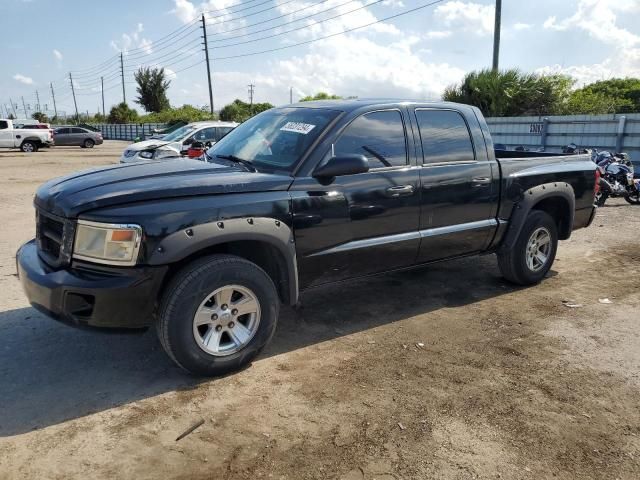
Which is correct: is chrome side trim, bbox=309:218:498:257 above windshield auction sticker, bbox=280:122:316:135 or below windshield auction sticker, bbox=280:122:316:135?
below

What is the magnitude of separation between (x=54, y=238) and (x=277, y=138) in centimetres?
178

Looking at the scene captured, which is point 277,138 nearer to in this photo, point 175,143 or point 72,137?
point 175,143

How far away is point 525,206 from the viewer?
17.2 ft

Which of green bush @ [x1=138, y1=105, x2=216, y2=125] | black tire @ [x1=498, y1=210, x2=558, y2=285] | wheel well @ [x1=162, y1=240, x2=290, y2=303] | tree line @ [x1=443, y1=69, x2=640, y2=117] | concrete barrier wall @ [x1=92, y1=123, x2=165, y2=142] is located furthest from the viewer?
green bush @ [x1=138, y1=105, x2=216, y2=125]

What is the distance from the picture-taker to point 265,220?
11.8 ft

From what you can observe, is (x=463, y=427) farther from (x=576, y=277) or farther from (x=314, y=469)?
(x=576, y=277)

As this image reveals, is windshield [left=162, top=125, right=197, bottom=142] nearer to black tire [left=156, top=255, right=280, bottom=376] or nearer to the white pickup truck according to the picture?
black tire [left=156, top=255, right=280, bottom=376]

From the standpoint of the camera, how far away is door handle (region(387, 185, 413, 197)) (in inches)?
167

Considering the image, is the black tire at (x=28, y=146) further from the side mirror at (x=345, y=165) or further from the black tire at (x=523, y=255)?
the side mirror at (x=345, y=165)

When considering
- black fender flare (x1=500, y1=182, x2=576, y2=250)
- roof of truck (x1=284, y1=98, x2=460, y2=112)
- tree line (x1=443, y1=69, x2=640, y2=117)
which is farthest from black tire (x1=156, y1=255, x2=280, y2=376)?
tree line (x1=443, y1=69, x2=640, y2=117)

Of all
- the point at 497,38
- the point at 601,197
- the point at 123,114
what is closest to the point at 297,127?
the point at 601,197

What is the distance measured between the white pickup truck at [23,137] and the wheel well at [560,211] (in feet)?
97.5

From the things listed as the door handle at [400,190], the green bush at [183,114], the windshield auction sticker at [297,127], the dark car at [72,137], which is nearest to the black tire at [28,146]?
the dark car at [72,137]

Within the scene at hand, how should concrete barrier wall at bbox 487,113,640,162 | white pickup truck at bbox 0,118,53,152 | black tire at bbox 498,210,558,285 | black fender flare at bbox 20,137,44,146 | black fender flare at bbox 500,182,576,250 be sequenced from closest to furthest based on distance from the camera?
black fender flare at bbox 500,182,576,250
black tire at bbox 498,210,558,285
concrete barrier wall at bbox 487,113,640,162
white pickup truck at bbox 0,118,53,152
black fender flare at bbox 20,137,44,146
